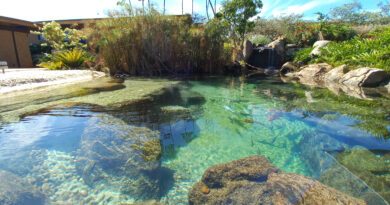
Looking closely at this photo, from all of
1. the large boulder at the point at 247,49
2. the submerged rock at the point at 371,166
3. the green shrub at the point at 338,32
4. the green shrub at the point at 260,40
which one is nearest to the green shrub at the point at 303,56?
the large boulder at the point at 247,49

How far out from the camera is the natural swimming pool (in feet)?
9.54

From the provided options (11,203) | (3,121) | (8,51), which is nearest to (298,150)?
(11,203)

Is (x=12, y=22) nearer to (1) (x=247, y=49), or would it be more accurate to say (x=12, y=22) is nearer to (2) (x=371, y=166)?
(1) (x=247, y=49)

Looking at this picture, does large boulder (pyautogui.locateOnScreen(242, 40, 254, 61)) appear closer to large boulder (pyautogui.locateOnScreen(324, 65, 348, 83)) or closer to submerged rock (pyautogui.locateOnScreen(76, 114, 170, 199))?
large boulder (pyautogui.locateOnScreen(324, 65, 348, 83))

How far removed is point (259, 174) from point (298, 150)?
5.25 feet

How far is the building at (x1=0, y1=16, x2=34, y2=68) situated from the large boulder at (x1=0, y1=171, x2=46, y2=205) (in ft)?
47.3

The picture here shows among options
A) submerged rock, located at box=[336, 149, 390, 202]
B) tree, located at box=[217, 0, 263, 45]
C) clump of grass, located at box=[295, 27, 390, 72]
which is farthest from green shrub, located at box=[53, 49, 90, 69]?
submerged rock, located at box=[336, 149, 390, 202]

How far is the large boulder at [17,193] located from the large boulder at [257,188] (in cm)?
164

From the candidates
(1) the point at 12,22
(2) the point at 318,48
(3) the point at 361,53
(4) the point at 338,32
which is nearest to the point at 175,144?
(3) the point at 361,53

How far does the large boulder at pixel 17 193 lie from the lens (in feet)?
8.20

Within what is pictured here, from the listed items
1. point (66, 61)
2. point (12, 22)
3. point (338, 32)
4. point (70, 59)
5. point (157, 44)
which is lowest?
point (66, 61)

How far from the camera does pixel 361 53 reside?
1091cm

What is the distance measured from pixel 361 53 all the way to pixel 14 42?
1857 cm

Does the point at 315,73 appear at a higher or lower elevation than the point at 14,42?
lower
